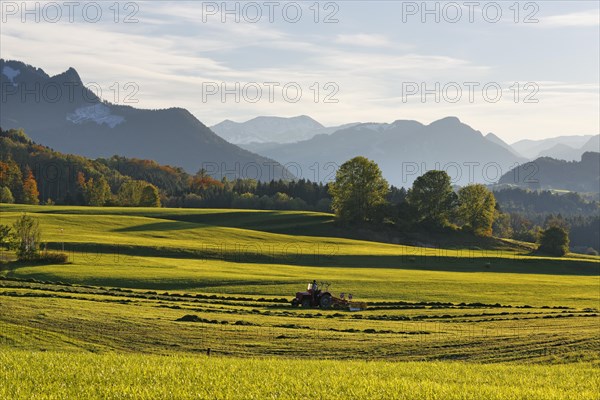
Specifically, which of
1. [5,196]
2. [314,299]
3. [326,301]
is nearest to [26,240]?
[314,299]

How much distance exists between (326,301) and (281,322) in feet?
39.2

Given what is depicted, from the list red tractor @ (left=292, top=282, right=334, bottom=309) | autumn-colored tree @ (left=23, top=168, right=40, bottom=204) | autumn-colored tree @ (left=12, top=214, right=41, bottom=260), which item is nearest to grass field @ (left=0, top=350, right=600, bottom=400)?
red tractor @ (left=292, top=282, right=334, bottom=309)

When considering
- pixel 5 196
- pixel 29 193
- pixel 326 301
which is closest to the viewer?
pixel 326 301

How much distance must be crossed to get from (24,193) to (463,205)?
11806 centimetres

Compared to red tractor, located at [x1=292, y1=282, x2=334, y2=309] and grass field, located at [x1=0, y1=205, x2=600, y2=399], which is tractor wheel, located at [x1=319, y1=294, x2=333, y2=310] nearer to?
red tractor, located at [x1=292, y1=282, x2=334, y2=309]

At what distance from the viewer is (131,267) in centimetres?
7219

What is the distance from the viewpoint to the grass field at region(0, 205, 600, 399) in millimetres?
18734

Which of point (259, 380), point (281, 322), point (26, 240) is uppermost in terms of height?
point (26, 240)

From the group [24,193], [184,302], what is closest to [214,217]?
[24,193]

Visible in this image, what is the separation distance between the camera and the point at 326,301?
174 ft

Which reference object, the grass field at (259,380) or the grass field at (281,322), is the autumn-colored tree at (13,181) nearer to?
the grass field at (281,322)

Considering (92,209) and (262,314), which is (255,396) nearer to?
(262,314)

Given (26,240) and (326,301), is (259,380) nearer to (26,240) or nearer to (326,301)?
(326,301)

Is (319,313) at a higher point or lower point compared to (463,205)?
lower
